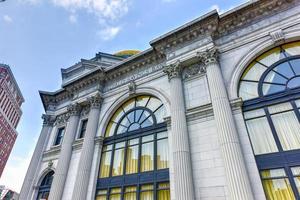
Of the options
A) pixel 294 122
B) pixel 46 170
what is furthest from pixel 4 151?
pixel 294 122

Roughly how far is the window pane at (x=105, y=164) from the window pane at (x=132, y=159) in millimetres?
1847

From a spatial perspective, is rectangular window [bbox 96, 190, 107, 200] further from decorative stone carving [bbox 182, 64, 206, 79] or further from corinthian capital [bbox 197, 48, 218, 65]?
corinthian capital [bbox 197, 48, 218, 65]

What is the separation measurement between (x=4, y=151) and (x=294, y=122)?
8914cm

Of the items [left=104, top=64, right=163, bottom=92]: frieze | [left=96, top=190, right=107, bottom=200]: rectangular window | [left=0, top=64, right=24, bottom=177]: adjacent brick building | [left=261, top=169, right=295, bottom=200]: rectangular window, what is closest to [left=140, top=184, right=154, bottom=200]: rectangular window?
[left=96, top=190, right=107, bottom=200]: rectangular window

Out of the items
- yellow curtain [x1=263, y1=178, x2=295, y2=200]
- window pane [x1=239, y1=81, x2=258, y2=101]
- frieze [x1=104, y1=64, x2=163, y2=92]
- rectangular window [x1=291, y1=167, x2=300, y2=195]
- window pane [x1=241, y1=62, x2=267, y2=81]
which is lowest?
yellow curtain [x1=263, y1=178, x2=295, y2=200]

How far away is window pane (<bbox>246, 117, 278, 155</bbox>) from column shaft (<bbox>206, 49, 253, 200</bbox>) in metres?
0.88

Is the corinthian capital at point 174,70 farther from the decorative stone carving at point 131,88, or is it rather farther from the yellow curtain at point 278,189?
the yellow curtain at point 278,189

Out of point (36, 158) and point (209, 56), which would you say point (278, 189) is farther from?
point (36, 158)

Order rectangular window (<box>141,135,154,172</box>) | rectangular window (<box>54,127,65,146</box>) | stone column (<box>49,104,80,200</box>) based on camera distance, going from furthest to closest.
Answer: rectangular window (<box>54,127,65,146</box>)
stone column (<box>49,104,80,200</box>)
rectangular window (<box>141,135,154,172</box>)

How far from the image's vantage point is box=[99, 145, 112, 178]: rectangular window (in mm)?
13688

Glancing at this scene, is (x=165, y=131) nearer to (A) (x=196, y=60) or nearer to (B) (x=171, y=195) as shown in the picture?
(B) (x=171, y=195)

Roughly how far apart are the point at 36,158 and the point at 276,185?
19.3 metres

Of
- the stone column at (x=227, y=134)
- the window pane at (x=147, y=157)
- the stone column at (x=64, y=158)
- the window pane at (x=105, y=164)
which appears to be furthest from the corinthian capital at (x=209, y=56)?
the stone column at (x=64, y=158)

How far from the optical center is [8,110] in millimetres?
69750
